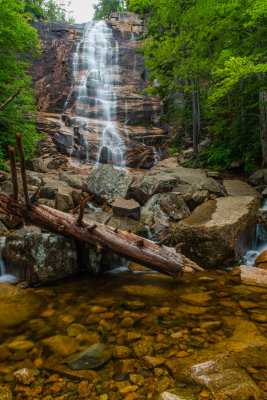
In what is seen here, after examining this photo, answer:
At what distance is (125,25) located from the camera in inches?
1296

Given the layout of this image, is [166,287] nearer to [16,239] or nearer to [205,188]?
[16,239]

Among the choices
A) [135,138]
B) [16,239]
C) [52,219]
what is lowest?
[16,239]

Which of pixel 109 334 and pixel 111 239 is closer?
pixel 109 334

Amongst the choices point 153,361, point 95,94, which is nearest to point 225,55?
point 153,361

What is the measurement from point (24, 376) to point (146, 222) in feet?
14.2

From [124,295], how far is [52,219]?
5.97 feet

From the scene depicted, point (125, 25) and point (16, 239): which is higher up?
point (125, 25)

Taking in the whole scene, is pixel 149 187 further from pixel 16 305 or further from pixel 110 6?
pixel 110 6

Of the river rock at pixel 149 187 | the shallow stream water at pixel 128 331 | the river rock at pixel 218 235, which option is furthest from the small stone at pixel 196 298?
the river rock at pixel 149 187

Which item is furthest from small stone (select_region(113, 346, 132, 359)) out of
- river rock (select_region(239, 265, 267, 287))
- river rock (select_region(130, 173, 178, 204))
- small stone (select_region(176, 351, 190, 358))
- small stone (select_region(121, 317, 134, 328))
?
river rock (select_region(130, 173, 178, 204))

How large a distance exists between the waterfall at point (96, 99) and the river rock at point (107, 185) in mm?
8649

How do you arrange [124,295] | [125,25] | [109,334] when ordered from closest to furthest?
[109,334] < [124,295] < [125,25]

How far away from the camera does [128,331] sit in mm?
2650

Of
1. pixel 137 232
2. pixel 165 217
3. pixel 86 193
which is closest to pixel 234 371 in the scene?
pixel 137 232
